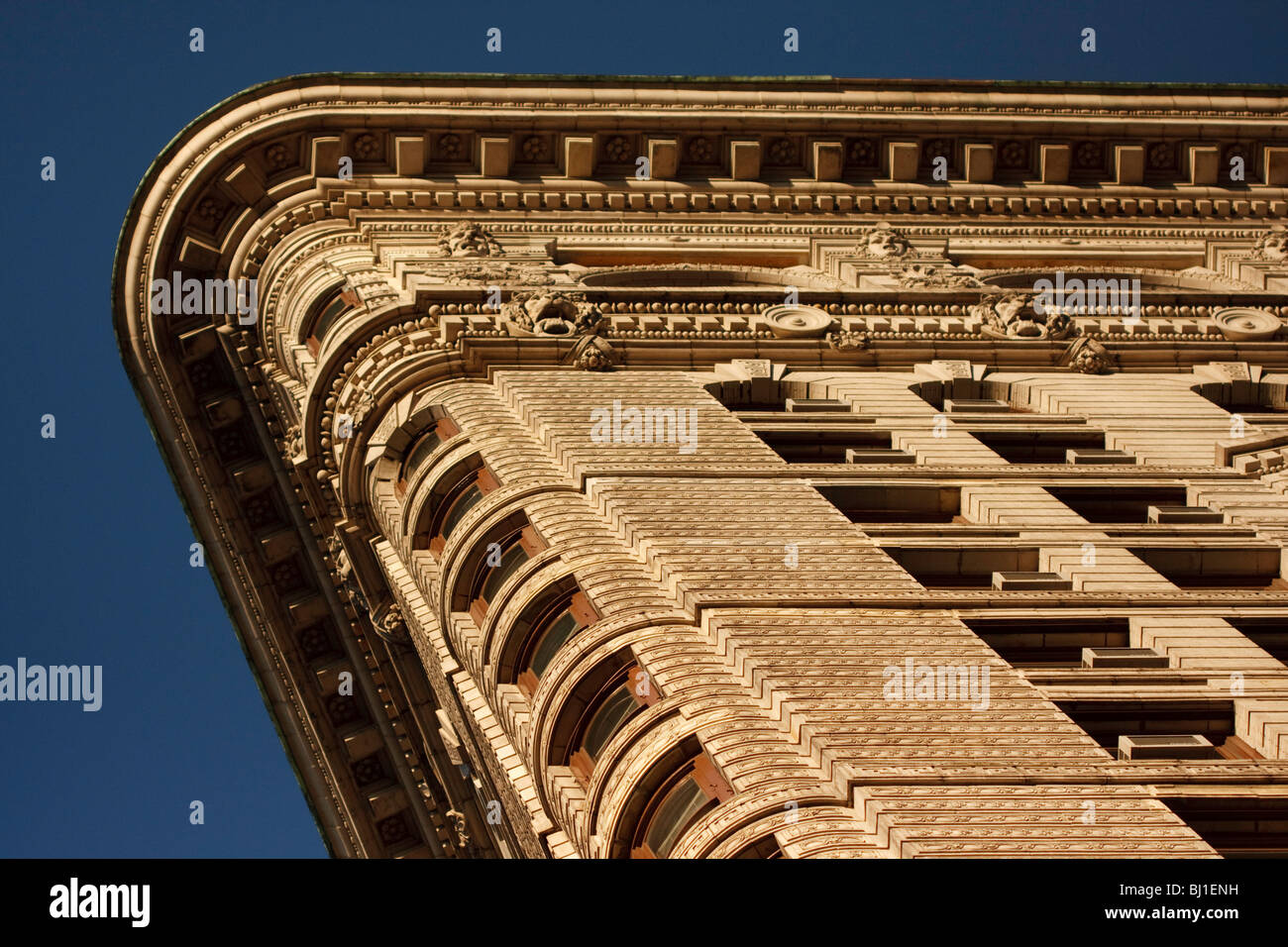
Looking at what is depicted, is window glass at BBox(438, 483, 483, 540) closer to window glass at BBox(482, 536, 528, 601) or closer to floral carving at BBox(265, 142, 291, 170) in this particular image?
window glass at BBox(482, 536, 528, 601)

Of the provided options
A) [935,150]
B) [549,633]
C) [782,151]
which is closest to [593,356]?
[549,633]

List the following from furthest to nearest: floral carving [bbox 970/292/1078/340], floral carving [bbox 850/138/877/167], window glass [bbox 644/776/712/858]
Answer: floral carving [bbox 850/138/877/167] < floral carving [bbox 970/292/1078/340] < window glass [bbox 644/776/712/858]

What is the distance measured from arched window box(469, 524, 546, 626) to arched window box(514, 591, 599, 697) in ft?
3.43

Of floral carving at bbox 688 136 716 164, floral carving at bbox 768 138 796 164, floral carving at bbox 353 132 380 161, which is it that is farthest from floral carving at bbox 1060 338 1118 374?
floral carving at bbox 353 132 380 161

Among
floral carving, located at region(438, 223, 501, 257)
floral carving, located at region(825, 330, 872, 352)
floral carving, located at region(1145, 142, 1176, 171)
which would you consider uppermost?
floral carving, located at region(1145, 142, 1176, 171)

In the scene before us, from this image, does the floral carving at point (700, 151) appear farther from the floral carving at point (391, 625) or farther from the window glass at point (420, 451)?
the window glass at point (420, 451)

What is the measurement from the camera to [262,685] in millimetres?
46406

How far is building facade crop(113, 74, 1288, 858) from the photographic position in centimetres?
2244

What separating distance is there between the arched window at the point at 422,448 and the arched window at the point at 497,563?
2919 millimetres

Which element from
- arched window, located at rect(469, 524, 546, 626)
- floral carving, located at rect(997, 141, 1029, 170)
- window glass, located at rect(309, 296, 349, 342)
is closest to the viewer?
arched window, located at rect(469, 524, 546, 626)

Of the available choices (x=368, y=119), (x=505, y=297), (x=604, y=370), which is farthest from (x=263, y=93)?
(x=604, y=370)

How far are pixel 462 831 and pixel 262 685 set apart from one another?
18.8 ft

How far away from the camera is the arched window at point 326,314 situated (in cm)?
3944
